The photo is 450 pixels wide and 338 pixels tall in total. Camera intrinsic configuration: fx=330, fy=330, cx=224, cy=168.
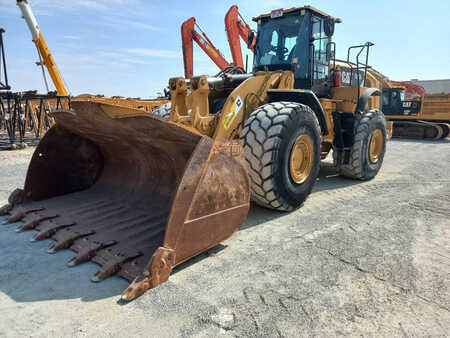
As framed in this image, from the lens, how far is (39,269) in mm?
2561

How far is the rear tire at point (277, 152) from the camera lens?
11.8 ft

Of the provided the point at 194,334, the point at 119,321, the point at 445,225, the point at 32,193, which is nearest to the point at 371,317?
the point at 194,334

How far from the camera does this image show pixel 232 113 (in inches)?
156

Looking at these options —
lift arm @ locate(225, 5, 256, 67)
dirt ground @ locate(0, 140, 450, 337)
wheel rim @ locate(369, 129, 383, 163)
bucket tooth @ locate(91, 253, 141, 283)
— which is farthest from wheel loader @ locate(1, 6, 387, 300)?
lift arm @ locate(225, 5, 256, 67)

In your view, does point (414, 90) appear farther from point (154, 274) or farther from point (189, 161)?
point (154, 274)

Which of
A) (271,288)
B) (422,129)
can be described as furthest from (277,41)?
(422,129)

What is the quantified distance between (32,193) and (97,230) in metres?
1.32

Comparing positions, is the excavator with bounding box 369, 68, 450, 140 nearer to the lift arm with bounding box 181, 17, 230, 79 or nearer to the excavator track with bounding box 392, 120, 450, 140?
the excavator track with bounding box 392, 120, 450, 140

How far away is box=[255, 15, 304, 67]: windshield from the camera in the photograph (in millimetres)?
5258

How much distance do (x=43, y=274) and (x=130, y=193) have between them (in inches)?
58.0

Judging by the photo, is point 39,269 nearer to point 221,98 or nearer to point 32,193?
point 32,193

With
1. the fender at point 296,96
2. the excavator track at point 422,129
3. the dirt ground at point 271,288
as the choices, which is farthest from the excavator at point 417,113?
the dirt ground at point 271,288

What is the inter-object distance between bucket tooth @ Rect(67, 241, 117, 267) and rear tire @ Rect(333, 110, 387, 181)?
4.40 metres

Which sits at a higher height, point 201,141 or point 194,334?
point 201,141
